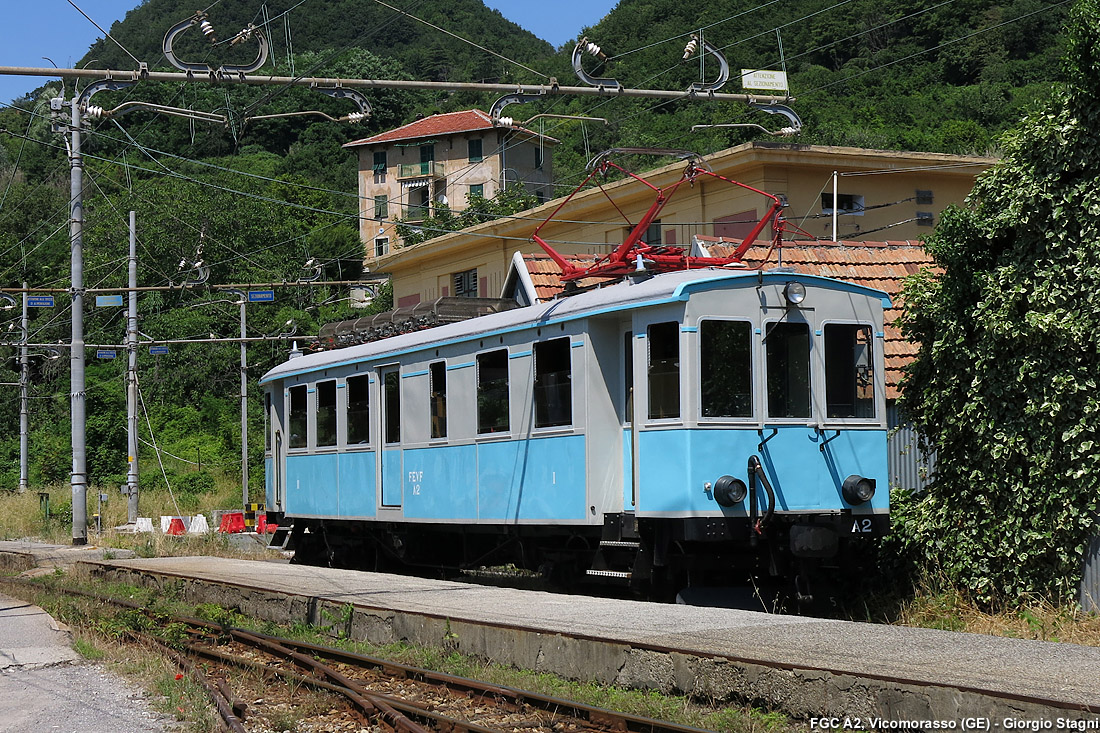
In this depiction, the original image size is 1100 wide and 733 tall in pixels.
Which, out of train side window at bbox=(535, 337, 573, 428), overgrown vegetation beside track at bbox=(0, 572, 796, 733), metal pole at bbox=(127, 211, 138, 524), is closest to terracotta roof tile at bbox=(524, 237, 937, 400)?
train side window at bbox=(535, 337, 573, 428)

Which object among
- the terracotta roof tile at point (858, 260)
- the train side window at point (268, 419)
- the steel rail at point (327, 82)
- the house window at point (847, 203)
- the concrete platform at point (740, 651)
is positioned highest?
the house window at point (847, 203)

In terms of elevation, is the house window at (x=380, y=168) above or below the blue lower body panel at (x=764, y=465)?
above

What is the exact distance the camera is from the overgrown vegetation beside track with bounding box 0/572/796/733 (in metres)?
8.02

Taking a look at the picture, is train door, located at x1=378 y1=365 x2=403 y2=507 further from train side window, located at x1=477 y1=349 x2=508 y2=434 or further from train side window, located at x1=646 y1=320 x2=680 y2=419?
train side window, located at x1=646 y1=320 x2=680 y2=419

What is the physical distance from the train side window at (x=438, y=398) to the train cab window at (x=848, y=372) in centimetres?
480

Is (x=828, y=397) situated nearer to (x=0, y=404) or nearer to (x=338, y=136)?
(x=0, y=404)

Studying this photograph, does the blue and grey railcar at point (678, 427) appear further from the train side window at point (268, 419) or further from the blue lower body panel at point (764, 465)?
the train side window at point (268, 419)

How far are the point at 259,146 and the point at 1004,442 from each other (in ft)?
207

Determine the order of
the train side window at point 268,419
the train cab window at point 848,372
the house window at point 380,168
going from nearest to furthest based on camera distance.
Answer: the train cab window at point 848,372 → the train side window at point 268,419 → the house window at point 380,168

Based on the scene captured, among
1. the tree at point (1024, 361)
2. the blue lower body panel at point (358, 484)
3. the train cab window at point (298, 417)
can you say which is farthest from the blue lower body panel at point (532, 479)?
the train cab window at point (298, 417)

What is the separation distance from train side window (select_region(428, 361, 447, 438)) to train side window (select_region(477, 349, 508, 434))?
0.85 m

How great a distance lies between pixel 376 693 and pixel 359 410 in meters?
8.71

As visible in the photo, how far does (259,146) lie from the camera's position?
2763 inches

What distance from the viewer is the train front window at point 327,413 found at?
18312 mm
